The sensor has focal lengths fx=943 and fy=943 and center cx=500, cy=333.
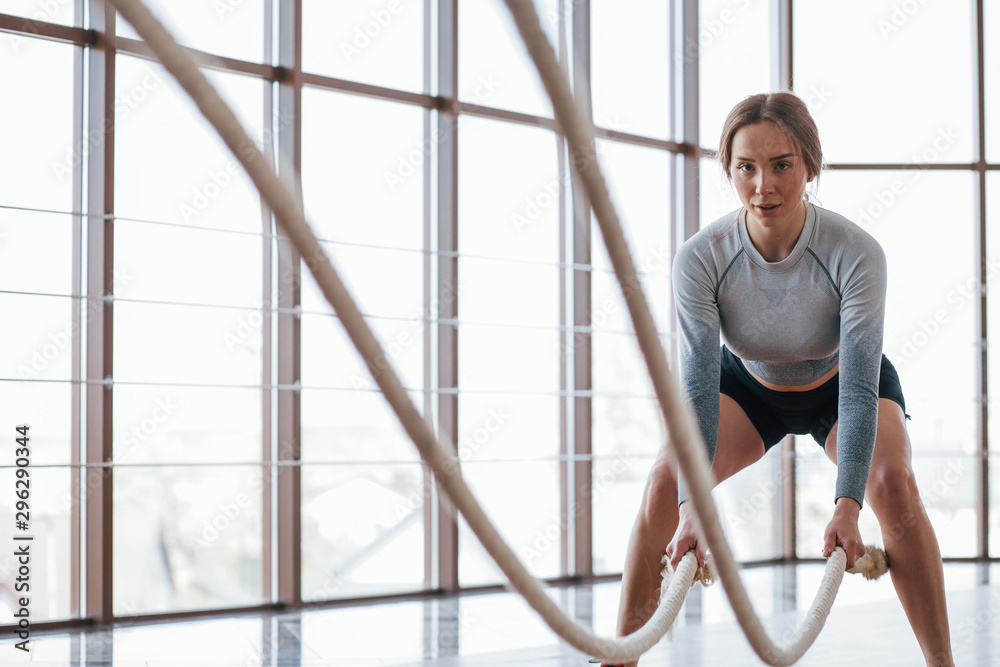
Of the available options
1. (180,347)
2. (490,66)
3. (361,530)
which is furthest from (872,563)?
(490,66)

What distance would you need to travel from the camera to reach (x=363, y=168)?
449 centimetres

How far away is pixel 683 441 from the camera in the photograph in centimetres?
91

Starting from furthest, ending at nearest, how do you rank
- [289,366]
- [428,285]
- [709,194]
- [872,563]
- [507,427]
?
[709,194], [507,427], [428,285], [289,366], [872,563]

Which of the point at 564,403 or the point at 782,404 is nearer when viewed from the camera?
the point at 782,404

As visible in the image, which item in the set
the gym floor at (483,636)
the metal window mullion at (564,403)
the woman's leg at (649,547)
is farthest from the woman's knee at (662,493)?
the metal window mullion at (564,403)

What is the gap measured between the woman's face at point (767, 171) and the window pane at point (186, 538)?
3053 millimetres

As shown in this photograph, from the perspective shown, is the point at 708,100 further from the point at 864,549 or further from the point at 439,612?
the point at 864,549

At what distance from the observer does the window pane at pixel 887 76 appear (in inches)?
223

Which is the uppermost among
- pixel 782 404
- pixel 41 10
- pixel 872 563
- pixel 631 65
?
pixel 631 65

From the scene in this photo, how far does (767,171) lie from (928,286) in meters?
4.59

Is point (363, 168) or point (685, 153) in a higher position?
point (685, 153)

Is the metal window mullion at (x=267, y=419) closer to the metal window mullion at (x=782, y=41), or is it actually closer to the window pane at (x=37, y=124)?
the window pane at (x=37, y=124)

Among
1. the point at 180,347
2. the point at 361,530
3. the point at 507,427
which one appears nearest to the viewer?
the point at 180,347

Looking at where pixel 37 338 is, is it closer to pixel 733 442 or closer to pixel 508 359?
pixel 508 359
